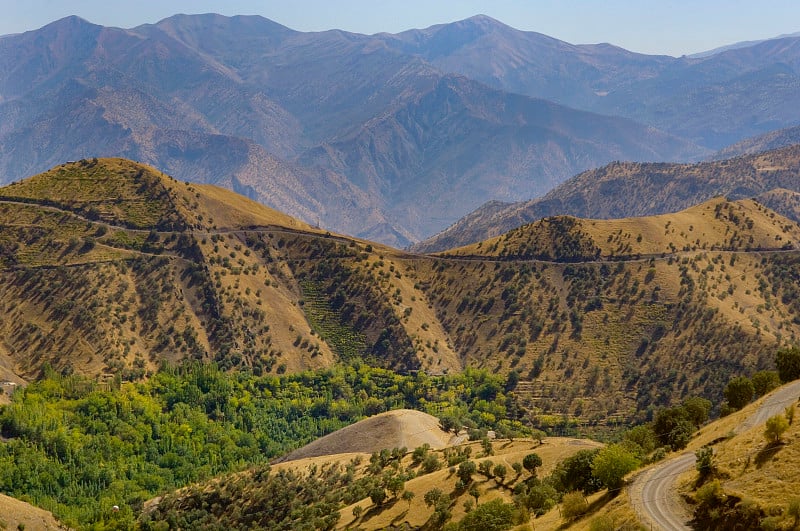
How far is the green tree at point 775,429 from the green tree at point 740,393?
109 feet

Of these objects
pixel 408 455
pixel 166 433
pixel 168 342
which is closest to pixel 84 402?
pixel 166 433

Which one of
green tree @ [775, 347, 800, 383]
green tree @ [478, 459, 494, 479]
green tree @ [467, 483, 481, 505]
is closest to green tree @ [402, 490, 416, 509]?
green tree @ [467, 483, 481, 505]

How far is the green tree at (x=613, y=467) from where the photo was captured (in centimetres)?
6719

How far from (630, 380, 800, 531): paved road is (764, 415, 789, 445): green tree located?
815 cm

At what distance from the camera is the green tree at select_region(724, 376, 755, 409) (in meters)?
91.9

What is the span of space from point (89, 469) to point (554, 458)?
87.8 m

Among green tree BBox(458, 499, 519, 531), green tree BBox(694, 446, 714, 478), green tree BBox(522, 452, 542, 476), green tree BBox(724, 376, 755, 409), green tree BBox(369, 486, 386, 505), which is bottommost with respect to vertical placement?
green tree BBox(369, 486, 386, 505)

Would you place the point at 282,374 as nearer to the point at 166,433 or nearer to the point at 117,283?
the point at 166,433

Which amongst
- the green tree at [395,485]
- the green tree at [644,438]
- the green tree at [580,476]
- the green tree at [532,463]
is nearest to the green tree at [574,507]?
the green tree at [580,476]

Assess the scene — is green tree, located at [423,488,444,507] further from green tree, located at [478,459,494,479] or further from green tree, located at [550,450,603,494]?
green tree, located at [550,450,603,494]

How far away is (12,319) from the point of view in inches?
7347

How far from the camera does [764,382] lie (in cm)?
9238

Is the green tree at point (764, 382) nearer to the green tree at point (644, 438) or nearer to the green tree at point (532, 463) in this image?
the green tree at point (644, 438)

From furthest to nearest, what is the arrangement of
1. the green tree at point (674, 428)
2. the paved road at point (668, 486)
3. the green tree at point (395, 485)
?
the green tree at point (395, 485) → the green tree at point (674, 428) → the paved road at point (668, 486)
